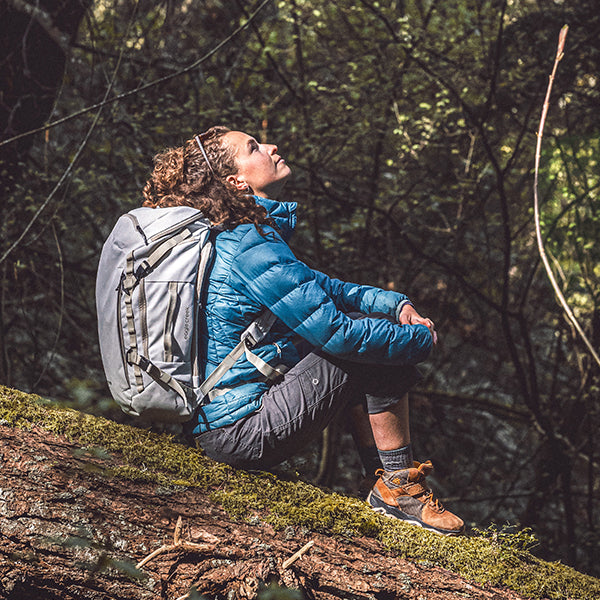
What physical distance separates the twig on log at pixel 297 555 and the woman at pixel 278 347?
52 cm

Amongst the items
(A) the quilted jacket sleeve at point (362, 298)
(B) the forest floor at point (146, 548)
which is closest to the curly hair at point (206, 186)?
(A) the quilted jacket sleeve at point (362, 298)

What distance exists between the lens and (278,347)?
2334mm

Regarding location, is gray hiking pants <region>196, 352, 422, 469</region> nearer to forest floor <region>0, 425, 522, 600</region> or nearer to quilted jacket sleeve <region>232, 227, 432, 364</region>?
quilted jacket sleeve <region>232, 227, 432, 364</region>

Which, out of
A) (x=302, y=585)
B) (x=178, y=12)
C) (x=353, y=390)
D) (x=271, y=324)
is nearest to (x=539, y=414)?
(x=353, y=390)

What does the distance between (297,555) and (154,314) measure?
938 millimetres

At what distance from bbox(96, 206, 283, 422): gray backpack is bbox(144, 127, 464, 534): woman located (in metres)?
0.11

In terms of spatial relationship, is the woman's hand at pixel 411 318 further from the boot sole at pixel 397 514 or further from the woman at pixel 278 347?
the boot sole at pixel 397 514

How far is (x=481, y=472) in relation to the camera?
6047mm

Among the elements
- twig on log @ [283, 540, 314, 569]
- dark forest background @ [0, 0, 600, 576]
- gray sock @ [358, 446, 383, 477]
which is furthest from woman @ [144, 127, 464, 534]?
dark forest background @ [0, 0, 600, 576]

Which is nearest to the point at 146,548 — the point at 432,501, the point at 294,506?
the point at 294,506

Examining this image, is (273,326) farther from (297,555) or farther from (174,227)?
(297,555)

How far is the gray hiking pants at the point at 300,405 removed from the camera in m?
2.22

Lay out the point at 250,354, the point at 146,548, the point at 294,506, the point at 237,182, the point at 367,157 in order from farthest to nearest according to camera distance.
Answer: the point at 367,157, the point at 237,182, the point at 250,354, the point at 294,506, the point at 146,548

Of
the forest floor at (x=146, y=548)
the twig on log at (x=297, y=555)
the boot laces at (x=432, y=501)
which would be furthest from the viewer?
the boot laces at (x=432, y=501)
